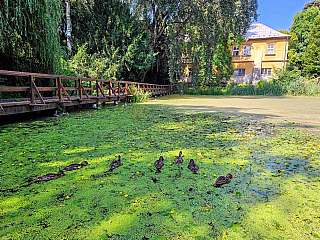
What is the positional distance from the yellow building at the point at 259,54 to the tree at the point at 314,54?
340 centimetres

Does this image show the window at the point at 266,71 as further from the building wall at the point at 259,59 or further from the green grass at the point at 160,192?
the green grass at the point at 160,192

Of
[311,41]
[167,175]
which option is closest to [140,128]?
[167,175]

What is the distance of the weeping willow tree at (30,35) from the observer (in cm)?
524

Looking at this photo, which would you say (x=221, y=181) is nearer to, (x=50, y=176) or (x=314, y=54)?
(x=50, y=176)

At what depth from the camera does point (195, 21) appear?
1338 cm

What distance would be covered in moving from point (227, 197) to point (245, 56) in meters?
27.5

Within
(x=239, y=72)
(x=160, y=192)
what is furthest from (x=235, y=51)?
(x=160, y=192)

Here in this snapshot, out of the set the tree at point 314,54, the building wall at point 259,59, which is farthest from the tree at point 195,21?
the tree at point 314,54

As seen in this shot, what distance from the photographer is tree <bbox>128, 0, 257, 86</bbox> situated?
41.0 ft

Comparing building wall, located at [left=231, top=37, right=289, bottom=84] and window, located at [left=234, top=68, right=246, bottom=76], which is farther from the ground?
building wall, located at [left=231, top=37, right=289, bottom=84]

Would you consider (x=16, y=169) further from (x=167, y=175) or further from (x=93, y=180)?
(x=167, y=175)

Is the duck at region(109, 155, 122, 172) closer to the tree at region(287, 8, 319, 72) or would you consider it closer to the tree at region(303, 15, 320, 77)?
the tree at region(303, 15, 320, 77)

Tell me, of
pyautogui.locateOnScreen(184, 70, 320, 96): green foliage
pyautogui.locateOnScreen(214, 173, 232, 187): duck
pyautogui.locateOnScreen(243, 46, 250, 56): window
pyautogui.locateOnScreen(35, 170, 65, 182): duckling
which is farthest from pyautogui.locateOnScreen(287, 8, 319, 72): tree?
pyautogui.locateOnScreen(35, 170, 65, 182): duckling

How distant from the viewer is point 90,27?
1514 centimetres
